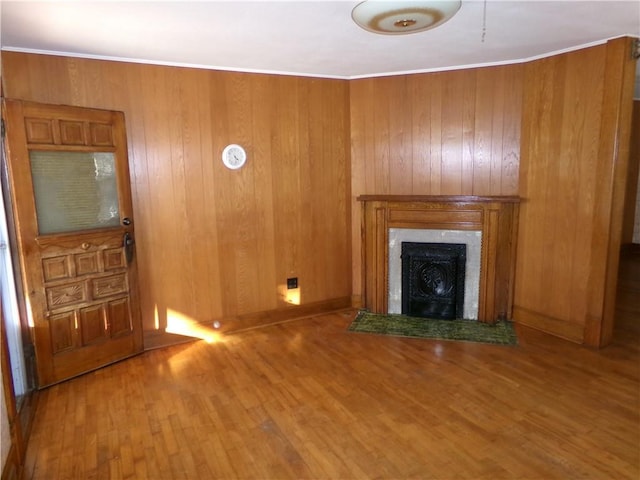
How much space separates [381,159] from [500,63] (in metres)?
1.30

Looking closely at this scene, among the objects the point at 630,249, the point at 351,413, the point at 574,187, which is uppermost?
the point at 574,187

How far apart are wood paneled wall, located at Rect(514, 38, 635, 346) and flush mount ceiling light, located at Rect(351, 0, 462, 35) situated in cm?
173

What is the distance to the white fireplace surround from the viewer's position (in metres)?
3.84

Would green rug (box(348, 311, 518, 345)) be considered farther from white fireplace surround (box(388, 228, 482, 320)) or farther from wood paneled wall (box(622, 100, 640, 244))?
wood paneled wall (box(622, 100, 640, 244))

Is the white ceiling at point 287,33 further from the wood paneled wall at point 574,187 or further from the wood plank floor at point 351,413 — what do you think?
the wood plank floor at point 351,413

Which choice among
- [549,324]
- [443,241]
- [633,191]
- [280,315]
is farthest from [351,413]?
[633,191]

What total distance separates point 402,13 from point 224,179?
2124mm

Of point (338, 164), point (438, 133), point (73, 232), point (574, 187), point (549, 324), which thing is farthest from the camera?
point (338, 164)

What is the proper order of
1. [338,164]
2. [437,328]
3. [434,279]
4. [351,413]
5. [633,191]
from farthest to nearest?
[633,191] < [338,164] < [434,279] < [437,328] < [351,413]

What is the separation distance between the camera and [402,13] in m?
2.02

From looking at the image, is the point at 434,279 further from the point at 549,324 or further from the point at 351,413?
the point at 351,413

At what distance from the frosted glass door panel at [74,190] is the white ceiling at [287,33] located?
2.53ft

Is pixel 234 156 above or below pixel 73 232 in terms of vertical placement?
above

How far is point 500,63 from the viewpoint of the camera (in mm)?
3607
